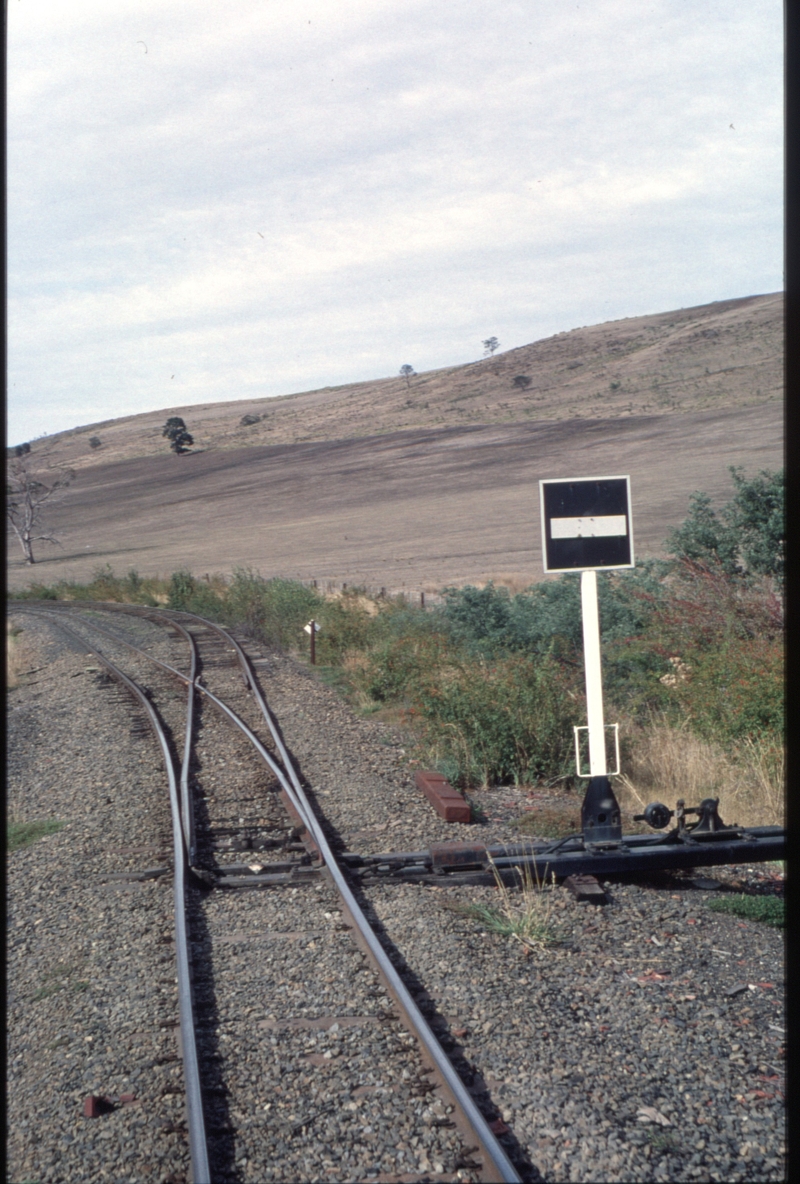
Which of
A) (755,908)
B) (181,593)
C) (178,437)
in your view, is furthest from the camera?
(178,437)

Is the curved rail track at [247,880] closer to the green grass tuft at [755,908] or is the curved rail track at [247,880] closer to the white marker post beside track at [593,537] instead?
the white marker post beside track at [593,537]

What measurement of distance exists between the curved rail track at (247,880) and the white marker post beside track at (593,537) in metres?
1.74

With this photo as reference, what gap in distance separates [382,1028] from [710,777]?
5.16m

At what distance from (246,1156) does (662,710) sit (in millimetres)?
8560

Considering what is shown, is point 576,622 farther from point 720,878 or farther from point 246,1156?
point 246,1156

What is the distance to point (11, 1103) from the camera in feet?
14.1

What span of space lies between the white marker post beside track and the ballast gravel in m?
0.53

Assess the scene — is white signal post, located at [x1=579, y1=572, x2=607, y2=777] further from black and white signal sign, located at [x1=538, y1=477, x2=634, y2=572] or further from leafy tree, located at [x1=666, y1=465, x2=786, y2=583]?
leafy tree, located at [x1=666, y1=465, x2=786, y2=583]

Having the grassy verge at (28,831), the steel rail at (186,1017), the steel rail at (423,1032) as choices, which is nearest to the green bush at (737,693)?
the steel rail at (423,1032)

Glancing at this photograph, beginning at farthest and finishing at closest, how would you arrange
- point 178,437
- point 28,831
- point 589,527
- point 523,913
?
point 178,437, point 28,831, point 589,527, point 523,913

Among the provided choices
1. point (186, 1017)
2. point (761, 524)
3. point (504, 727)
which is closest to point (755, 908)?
point (186, 1017)

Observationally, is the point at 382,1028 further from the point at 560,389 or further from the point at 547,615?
the point at 560,389

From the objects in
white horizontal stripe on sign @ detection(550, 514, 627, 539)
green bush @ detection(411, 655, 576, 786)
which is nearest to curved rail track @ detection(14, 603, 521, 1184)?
green bush @ detection(411, 655, 576, 786)

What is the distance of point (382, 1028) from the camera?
4590 millimetres
